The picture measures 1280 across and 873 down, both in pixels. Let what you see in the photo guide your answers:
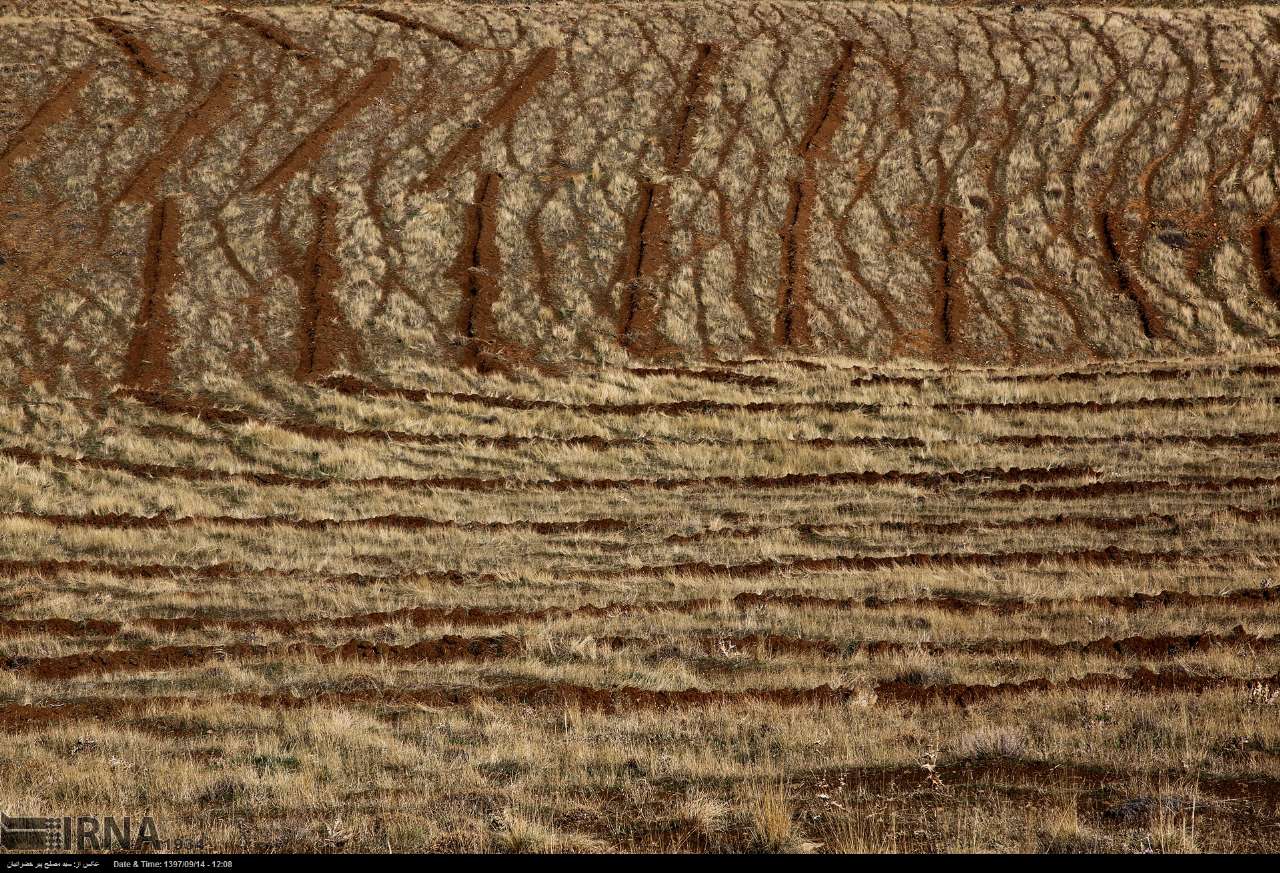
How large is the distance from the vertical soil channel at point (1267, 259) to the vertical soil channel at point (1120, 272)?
10.5 feet

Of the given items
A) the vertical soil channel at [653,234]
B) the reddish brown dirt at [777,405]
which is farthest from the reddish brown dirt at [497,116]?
the reddish brown dirt at [777,405]

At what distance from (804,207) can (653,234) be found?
15.6 ft

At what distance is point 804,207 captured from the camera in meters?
37.4

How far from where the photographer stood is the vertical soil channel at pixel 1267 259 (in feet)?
112

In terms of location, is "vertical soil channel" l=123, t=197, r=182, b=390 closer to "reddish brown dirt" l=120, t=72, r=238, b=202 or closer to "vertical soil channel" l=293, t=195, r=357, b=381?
"reddish brown dirt" l=120, t=72, r=238, b=202

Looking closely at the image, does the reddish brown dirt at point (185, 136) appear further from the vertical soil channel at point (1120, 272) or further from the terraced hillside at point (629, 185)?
the vertical soil channel at point (1120, 272)

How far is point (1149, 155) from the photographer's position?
127 feet

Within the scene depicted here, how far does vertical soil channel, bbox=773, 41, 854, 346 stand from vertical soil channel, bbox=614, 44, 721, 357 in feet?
11.1

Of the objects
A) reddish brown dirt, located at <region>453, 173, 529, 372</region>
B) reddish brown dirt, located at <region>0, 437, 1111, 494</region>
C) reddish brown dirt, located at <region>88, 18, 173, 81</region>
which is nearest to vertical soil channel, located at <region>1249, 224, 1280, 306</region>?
reddish brown dirt, located at <region>0, 437, 1111, 494</region>

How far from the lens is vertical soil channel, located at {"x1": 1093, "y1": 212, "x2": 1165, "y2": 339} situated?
3344 centimetres

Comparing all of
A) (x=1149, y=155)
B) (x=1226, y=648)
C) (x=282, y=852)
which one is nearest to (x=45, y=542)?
(x=282, y=852)

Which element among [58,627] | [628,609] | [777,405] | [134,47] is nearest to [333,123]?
[134,47]

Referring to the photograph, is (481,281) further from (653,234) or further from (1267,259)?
(1267,259)
